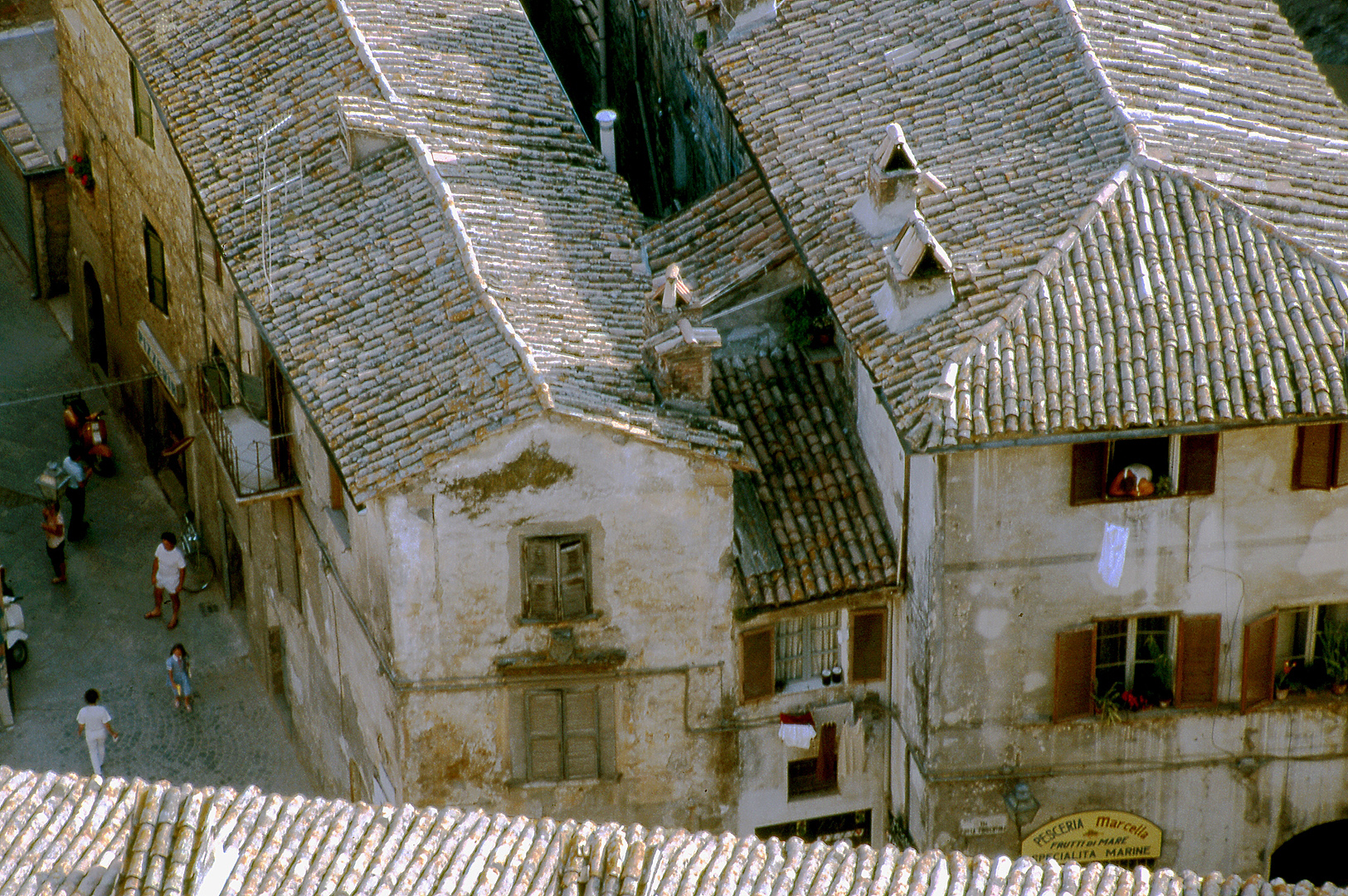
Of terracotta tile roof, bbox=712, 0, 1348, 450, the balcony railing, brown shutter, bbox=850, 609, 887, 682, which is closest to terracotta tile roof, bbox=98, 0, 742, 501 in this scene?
terracotta tile roof, bbox=712, 0, 1348, 450

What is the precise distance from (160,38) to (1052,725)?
54.6 feet

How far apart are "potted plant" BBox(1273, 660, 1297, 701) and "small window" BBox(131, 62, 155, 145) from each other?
18646mm

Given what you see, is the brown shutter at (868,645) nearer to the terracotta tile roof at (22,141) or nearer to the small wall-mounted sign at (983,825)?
the small wall-mounted sign at (983,825)

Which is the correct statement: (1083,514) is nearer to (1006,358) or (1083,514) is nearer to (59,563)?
(1006,358)

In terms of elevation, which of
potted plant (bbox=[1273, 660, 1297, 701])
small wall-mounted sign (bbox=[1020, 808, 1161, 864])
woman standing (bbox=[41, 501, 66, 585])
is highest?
woman standing (bbox=[41, 501, 66, 585])

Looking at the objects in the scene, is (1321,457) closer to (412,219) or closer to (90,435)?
(412,219)

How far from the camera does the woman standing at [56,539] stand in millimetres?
35719

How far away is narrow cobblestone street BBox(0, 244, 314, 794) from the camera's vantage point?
1283 inches

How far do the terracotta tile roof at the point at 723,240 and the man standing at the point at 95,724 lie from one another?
10.2 metres

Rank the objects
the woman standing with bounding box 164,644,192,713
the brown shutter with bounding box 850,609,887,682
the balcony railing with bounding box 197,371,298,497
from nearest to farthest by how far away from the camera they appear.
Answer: the brown shutter with bounding box 850,609,887,682
the balcony railing with bounding box 197,371,298,497
the woman standing with bounding box 164,644,192,713

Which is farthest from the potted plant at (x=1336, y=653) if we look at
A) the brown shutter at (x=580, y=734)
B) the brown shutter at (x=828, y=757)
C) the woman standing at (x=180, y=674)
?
the woman standing at (x=180, y=674)

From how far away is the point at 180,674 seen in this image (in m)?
32.9

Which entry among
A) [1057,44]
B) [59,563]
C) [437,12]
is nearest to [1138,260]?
[1057,44]

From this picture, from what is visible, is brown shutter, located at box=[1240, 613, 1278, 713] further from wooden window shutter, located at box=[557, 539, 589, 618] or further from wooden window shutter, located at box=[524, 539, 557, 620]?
wooden window shutter, located at box=[524, 539, 557, 620]
